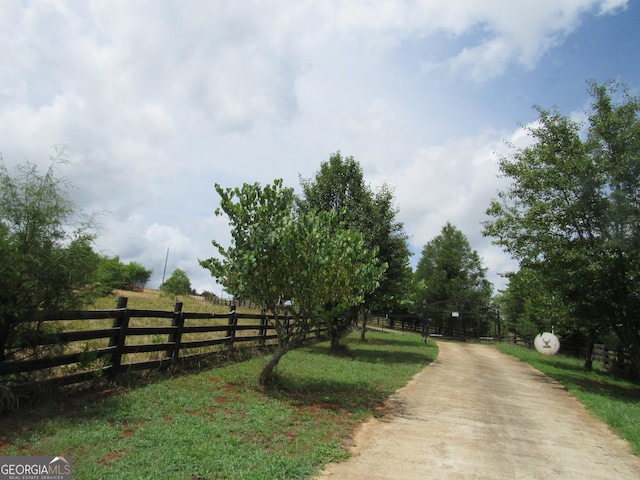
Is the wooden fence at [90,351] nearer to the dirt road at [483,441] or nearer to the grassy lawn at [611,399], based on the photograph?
the dirt road at [483,441]

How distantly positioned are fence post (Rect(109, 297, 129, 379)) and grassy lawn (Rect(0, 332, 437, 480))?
0.54 metres

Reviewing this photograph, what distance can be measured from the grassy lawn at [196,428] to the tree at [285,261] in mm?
1506

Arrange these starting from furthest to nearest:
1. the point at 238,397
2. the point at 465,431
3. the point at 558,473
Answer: the point at 238,397, the point at 465,431, the point at 558,473

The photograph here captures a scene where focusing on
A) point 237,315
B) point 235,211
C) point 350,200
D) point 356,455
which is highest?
point 350,200

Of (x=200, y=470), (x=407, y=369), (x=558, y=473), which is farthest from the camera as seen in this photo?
(x=407, y=369)

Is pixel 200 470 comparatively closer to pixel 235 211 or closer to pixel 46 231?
pixel 46 231

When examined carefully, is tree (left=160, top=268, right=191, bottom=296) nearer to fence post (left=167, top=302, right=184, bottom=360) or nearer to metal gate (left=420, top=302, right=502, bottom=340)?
metal gate (left=420, top=302, right=502, bottom=340)

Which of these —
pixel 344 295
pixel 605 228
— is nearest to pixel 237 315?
pixel 344 295

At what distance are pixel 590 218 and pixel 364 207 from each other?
8666 millimetres

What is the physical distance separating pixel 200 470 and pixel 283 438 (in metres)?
1.46

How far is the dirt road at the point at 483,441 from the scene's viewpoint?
4.83 metres

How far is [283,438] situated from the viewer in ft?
17.8

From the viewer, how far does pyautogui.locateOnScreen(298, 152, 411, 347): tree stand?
18.4 metres

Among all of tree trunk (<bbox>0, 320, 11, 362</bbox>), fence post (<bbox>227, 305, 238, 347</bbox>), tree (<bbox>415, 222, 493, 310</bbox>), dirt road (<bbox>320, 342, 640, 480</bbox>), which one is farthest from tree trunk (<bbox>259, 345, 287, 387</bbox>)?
tree (<bbox>415, 222, 493, 310</bbox>)
